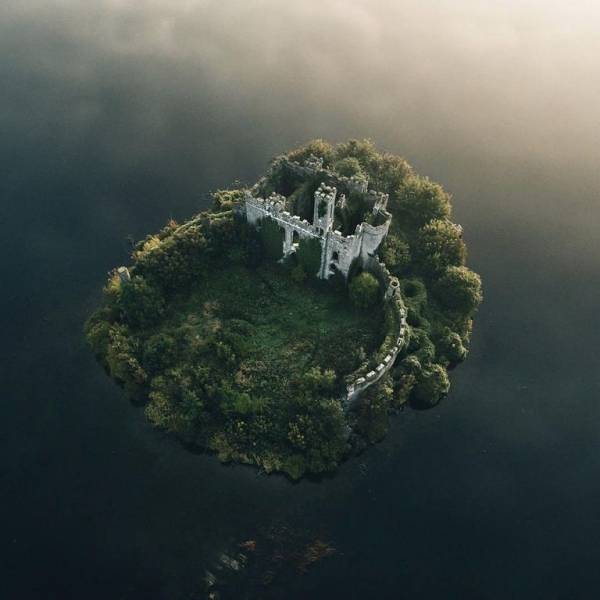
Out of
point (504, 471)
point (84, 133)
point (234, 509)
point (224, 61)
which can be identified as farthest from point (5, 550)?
point (224, 61)

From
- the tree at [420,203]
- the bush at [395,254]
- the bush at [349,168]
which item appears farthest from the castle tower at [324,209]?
the tree at [420,203]

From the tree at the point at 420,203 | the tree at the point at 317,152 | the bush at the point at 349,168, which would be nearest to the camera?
the tree at the point at 420,203

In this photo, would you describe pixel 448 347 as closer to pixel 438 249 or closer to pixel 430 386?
pixel 430 386

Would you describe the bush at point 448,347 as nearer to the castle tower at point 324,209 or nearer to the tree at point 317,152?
the castle tower at point 324,209

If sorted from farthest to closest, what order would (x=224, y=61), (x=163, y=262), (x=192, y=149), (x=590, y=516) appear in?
(x=224, y=61) < (x=192, y=149) < (x=163, y=262) < (x=590, y=516)

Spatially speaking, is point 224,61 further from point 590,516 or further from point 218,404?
point 590,516

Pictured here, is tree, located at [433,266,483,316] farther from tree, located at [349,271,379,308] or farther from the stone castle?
tree, located at [349,271,379,308]
